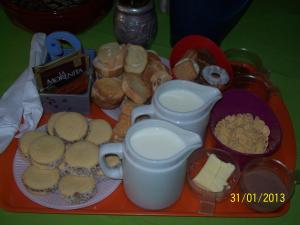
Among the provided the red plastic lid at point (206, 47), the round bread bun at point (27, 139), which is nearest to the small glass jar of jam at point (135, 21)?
the red plastic lid at point (206, 47)

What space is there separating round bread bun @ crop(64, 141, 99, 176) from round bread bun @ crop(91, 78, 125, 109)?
0.15m

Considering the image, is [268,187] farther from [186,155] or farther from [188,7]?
[188,7]

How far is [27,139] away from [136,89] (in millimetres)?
262

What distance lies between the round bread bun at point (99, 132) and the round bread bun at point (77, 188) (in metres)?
0.09

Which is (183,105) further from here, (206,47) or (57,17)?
(57,17)

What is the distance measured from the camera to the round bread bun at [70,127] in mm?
764

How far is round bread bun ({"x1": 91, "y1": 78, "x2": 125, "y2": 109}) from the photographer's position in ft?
2.83

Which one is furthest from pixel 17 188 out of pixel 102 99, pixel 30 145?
pixel 102 99

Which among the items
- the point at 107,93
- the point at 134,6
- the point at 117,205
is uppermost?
the point at 134,6

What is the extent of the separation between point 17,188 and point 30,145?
3.6 inches

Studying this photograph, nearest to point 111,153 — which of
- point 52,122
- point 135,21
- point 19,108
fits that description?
point 52,122

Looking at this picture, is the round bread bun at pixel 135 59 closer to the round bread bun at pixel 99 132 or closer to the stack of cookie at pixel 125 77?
the stack of cookie at pixel 125 77

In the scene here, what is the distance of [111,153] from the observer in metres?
0.67

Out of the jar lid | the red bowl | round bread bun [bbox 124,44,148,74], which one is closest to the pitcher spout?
round bread bun [bbox 124,44,148,74]
